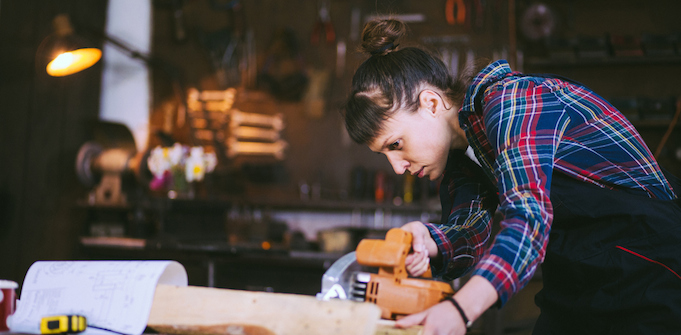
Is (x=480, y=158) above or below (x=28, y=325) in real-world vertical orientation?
above

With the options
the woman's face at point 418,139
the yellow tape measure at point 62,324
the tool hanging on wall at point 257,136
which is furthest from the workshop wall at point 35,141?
the woman's face at point 418,139

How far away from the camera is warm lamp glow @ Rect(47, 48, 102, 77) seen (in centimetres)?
190

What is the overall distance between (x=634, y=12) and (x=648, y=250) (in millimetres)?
3231

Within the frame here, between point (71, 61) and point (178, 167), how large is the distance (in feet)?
A: 5.55

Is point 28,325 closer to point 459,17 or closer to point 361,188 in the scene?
point 361,188

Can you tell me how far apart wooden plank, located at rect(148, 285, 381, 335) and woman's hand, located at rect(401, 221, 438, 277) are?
0.69 ft

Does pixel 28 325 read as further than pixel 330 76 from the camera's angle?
No

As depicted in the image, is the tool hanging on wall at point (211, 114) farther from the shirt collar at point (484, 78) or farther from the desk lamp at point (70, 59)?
the shirt collar at point (484, 78)

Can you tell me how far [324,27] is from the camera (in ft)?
13.3

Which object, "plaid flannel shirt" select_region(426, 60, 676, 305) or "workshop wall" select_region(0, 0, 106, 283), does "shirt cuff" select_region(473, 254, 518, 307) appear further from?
"workshop wall" select_region(0, 0, 106, 283)

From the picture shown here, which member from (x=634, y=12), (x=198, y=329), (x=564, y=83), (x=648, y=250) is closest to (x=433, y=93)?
(x=564, y=83)

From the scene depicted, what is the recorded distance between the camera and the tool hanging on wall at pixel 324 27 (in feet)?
13.1

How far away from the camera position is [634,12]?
3607mm

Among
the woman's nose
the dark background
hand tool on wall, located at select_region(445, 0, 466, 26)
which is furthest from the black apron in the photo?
hand tool on wall, located at select_region(445, 0, 466, 26)
